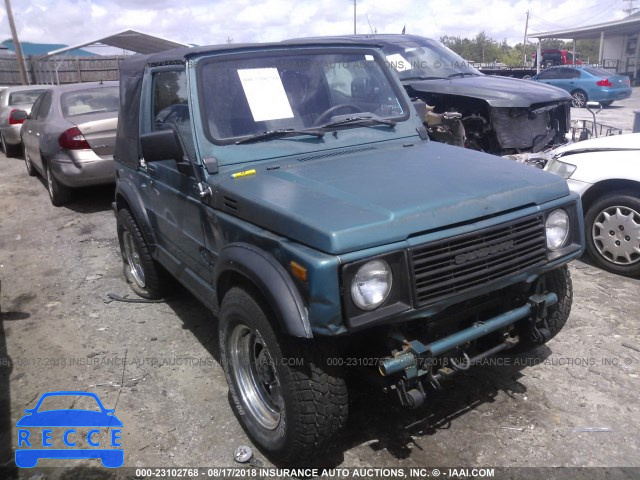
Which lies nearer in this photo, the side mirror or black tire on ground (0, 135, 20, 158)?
the side mirror

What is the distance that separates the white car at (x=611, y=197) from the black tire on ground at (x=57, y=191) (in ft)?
21.3

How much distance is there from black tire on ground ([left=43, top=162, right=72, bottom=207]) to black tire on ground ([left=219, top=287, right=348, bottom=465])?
5.91 metres

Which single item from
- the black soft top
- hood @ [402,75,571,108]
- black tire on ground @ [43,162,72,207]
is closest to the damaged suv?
hood @ [402,75,571,108]

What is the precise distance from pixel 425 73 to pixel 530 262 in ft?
18.6

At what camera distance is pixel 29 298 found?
516 cm

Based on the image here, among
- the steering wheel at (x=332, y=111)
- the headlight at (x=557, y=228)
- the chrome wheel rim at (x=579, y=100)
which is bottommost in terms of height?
the chrome wheel rim at (x=579, y=100)

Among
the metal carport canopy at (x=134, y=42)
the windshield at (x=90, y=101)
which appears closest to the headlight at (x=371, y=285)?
the windshield at (x=90, y=101)

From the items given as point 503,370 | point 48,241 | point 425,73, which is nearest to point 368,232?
point 503,370

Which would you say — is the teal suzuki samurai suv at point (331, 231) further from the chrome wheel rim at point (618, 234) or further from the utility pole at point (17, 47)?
the utility pole at point (17, 47)

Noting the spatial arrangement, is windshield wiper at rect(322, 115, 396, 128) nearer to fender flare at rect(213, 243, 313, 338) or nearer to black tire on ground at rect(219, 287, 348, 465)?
fender flare at rect(213, 243, 313, 338)

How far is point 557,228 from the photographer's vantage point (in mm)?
2984

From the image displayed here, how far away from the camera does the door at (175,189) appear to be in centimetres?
341

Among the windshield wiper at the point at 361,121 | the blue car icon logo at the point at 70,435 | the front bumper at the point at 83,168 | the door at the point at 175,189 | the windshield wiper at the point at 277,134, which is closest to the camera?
the blue car icon logo at the point at 70,435

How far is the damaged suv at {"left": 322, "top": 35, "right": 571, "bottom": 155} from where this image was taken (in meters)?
6.96
